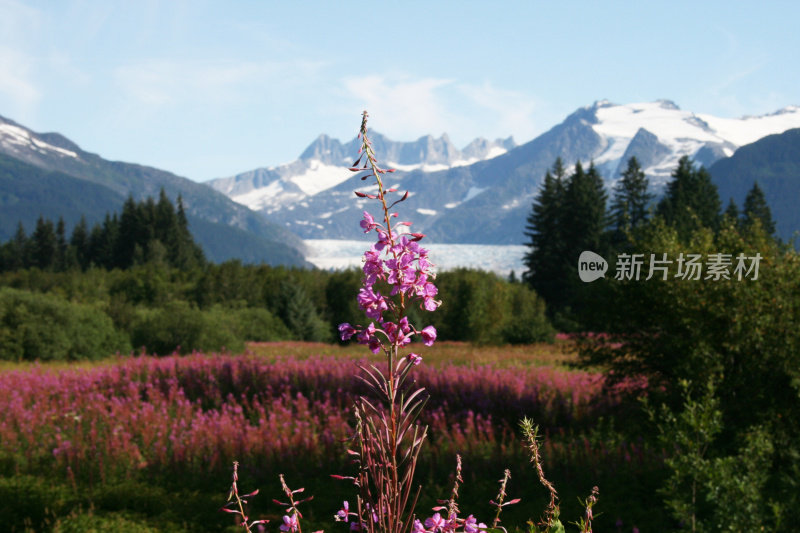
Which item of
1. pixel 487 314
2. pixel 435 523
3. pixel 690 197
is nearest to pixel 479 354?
pixel 487 314

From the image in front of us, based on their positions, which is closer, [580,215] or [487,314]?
[487,314]

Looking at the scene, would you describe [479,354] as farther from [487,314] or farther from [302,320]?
[302,320]

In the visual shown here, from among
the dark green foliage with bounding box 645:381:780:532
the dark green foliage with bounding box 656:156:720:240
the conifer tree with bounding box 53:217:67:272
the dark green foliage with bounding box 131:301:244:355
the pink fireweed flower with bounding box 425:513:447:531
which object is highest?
the dark green foliage with bounding box 656:156:720:240

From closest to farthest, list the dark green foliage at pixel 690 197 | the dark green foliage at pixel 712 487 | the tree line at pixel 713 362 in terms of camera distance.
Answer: the dark green foliage at pixel 712 487
the tree line at pixel 713 362
the dark green foliage at pixel 690 197

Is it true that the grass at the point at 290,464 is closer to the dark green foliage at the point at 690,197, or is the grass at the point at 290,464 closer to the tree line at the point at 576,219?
the tree line at the point at 576,219

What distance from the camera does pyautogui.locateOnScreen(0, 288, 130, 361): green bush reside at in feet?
63.9

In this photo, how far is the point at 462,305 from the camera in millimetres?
33062

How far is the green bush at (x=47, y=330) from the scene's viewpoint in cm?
1948

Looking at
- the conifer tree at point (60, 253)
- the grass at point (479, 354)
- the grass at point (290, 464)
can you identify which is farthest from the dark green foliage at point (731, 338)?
the conifer tree at point (60, 253)

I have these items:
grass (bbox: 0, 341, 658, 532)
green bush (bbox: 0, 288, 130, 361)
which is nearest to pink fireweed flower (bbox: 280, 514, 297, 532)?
grass (bbox: 0, 341, 658, 532)

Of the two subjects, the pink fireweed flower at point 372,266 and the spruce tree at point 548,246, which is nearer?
the pink fireweed flower at point 372,266

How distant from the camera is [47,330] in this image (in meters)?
19.6

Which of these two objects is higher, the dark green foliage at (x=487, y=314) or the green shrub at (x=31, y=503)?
the dark green foliage at (x=487, y=314)

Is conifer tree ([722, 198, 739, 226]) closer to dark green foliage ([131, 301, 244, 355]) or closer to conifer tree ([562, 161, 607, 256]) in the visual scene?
conifer tree ([562, 161, 607, 256])
